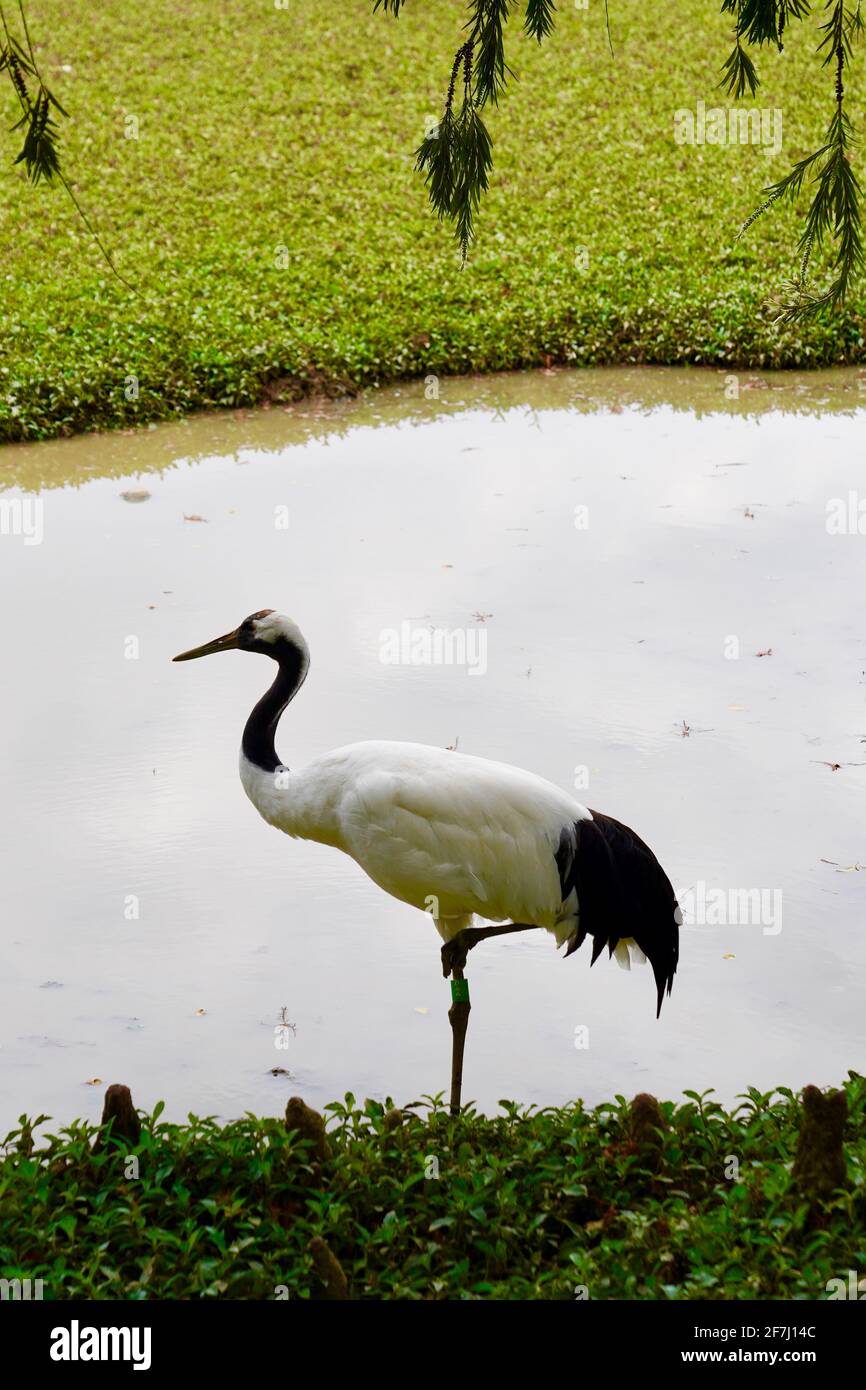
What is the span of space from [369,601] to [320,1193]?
460 cm

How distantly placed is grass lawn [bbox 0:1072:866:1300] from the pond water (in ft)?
1.53

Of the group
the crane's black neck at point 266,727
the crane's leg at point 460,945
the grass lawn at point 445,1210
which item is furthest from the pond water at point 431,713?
the crane's black neck at point 266,727

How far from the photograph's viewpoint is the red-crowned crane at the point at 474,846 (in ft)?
13.6

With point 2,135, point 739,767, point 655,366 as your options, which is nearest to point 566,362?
point 655,366

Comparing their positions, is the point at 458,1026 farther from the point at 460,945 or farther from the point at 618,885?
the point at 618,885

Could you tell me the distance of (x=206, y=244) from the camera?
1312 cm

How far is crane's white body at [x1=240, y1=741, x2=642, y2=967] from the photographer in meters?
4.15

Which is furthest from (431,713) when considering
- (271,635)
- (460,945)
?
(460,945)

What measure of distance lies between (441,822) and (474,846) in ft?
0.38

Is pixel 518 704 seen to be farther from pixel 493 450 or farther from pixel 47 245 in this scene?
pixel 47 245

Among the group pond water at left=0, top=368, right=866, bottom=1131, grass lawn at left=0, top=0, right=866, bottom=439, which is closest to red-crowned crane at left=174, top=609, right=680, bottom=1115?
pond water at left=0, top=368, right=866, bottom=1131

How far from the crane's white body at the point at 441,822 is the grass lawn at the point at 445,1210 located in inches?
25.1

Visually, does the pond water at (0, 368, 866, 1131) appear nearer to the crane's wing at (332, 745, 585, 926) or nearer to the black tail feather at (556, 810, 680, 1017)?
the black tail feather at (556, 810, 680, 1017)

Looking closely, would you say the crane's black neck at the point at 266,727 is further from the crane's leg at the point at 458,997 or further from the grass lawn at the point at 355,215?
the grass lawn at the point at 355,215
